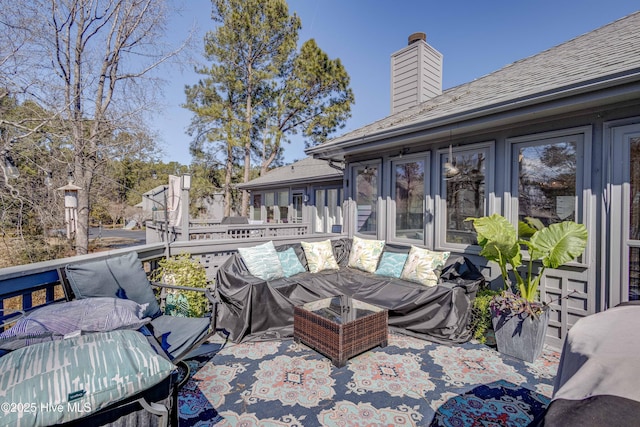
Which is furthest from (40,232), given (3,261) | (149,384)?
(149,384)

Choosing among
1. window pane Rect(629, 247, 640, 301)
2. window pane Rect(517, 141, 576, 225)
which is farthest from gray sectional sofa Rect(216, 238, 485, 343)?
window pane Rect(629, 247, 640, 301)

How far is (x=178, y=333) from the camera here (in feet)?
8.50

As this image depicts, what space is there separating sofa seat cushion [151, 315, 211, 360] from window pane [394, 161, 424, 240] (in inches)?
140

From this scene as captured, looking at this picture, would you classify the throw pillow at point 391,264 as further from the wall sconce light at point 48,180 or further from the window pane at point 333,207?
the wall sconce light at point 48,180

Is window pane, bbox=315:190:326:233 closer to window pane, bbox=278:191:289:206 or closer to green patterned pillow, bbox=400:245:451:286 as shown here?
window pane, bbox=278:191:289:206

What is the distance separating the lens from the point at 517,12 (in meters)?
7.44

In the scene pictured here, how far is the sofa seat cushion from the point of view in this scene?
7.81 feet

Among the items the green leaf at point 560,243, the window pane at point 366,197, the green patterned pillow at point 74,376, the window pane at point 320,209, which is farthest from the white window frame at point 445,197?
the window pane at point 320,209

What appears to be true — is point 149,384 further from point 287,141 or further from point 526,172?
point 287,141

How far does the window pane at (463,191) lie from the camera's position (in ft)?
14.1

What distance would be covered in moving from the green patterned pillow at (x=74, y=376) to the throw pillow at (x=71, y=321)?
1.92 ft

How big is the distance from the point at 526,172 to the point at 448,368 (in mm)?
2570

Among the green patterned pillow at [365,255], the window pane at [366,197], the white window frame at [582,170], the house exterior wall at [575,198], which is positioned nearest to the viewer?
the house exterior wall at [575,198]

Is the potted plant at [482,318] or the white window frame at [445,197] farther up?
the white window frame at [445,197]
